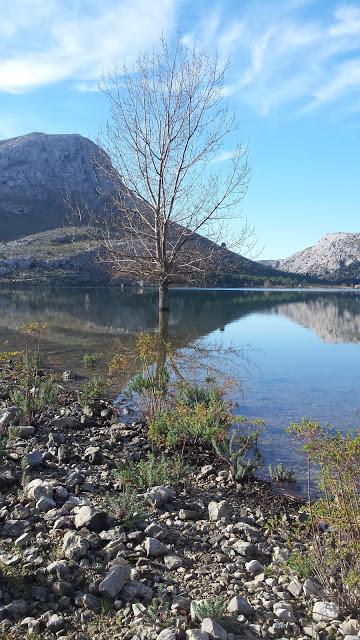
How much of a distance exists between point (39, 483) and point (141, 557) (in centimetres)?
181

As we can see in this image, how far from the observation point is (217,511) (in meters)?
5.62

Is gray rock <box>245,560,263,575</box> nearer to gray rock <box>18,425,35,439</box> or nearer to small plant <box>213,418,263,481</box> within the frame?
small plant <box>213,418,263,481</box>

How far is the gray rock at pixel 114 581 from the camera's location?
402 cm

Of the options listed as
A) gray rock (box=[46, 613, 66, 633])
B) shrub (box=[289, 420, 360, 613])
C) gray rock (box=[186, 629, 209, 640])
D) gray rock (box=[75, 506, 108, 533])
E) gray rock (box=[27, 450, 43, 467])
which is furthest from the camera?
gray rock (box=[27, 450, 43, 467])

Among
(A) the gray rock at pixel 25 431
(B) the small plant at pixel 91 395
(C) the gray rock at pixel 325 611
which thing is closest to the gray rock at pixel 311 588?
(C) the gray rock at pixel 325 611

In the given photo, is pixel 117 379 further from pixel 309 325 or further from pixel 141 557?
pixel 309 325

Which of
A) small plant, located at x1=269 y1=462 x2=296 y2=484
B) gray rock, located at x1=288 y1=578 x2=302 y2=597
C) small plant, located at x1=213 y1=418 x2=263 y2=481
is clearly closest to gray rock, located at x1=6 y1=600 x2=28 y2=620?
gray rock, located at x1=288 y1=578 x2=302 y2=597

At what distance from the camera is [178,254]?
77.7 feet

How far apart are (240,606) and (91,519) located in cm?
179

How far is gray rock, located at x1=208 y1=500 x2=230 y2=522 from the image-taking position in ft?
18.4

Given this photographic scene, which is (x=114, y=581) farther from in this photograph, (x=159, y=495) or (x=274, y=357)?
(x=274, y=357)

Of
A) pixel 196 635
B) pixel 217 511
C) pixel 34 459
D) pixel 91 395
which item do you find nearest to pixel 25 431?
pixel 34 459

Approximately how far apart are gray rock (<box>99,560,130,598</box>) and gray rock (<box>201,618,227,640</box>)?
829 millimetres

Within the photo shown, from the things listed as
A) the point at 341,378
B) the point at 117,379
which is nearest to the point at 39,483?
the point at 117,379
